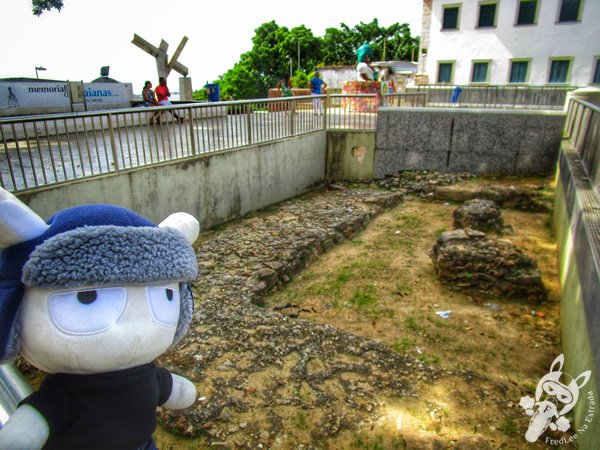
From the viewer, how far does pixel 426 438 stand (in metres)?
2.91

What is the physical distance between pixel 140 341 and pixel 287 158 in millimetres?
8164

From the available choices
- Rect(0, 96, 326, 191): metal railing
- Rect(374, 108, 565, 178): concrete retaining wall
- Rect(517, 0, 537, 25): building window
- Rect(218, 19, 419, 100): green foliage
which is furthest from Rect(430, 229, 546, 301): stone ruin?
Rect(218, 19, 419, 100): green foliage

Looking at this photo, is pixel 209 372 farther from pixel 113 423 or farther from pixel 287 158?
pixel 287 158

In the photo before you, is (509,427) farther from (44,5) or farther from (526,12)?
(526,12)

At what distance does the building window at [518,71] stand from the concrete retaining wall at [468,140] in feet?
60.8

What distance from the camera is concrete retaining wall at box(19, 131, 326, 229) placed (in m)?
5.43

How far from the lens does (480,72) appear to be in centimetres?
2630

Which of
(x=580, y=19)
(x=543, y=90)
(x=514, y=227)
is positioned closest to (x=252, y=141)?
(x=514, y=227)

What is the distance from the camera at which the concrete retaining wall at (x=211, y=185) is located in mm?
5430

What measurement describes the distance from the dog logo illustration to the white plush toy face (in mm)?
2815

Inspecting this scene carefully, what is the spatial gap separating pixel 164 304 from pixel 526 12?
2976 cm

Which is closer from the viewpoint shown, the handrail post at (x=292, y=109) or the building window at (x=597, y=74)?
the handrail post at (x=292, y=109)

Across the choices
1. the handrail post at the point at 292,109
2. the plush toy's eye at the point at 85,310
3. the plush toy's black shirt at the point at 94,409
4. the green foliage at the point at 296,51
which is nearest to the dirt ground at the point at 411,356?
the plush toy's black shirt at the point at 94,409

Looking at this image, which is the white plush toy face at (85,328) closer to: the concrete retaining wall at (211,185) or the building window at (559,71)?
the concrete retaining wall at (211,185)
